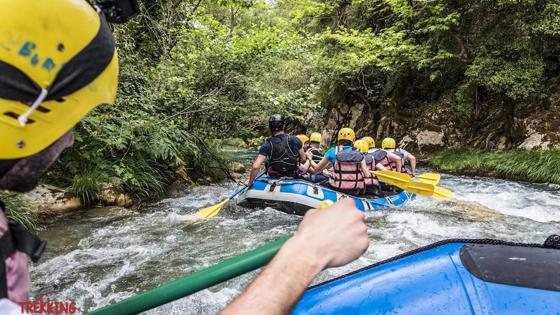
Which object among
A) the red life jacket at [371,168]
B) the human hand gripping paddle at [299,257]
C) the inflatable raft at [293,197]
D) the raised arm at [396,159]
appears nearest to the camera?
the human hand gripping paddle at [299,257]

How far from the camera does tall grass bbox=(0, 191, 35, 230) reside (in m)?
4.32

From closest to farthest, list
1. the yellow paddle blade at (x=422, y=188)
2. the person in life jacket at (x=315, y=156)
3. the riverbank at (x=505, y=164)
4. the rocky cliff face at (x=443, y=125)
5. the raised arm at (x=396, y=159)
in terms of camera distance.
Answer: the yellow paddle blade at (x=422, y=188) → the raised arm at (x=396, y=159) → the person in life jacket at (x=315, y=156) → the riverbank at (x=505, y=164) → the rocky cliff face at (x=443, y=125)

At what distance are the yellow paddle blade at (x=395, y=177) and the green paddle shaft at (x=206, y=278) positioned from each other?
573cm

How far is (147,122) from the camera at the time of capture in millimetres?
6691

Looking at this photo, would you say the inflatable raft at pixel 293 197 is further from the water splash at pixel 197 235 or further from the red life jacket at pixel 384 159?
the red life jacket at pixel 384 159

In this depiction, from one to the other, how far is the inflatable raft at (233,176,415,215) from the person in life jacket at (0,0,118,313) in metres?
5.43

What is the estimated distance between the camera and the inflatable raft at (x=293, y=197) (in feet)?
20.6

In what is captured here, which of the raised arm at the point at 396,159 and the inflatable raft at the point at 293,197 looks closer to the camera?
the inflatable raft at the point at 293,197

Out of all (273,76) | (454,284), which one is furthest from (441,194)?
(273,76)

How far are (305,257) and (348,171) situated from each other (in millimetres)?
5911

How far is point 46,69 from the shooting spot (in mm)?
833

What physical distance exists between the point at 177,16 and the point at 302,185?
4342 millimetres

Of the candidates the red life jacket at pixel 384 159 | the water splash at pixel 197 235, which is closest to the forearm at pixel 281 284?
the water splash at pixel 197 235

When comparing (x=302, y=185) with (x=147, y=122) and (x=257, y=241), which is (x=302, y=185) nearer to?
(x=257, y=241)
